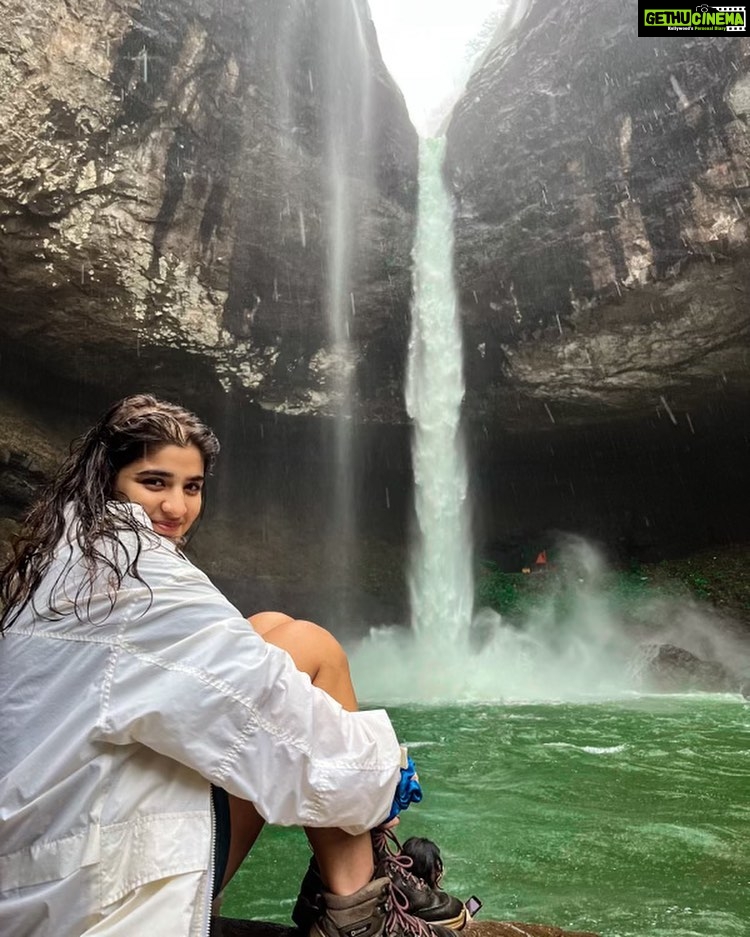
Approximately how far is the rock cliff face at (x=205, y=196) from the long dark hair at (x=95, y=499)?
8.99 metres

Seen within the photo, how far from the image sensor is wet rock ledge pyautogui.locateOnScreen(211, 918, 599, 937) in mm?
1769

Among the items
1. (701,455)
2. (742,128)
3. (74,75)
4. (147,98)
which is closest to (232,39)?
(147,98)

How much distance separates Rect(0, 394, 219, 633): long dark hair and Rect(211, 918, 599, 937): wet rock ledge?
2.75 ft

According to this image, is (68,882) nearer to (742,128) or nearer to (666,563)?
(742,128)

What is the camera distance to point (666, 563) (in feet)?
46.1

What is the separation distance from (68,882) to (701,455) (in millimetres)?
14302

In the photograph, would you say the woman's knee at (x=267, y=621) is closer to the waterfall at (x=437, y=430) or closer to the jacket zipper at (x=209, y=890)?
the jacket zipper at (x=209, y=890)

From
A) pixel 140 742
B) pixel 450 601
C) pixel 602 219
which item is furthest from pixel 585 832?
pixel 602 219

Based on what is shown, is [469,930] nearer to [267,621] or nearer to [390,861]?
[390,861]

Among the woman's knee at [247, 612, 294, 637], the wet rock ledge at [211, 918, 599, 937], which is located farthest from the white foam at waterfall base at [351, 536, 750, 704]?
the woman's knee at [247, 612, 294, 637]

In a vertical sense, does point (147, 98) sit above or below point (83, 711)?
above

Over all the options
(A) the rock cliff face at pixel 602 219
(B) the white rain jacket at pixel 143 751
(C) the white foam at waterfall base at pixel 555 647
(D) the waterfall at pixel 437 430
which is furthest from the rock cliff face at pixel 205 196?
(B) the white rain jacket at pixel 143 751

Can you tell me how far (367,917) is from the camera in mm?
1391

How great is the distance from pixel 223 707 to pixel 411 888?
0.64 m
